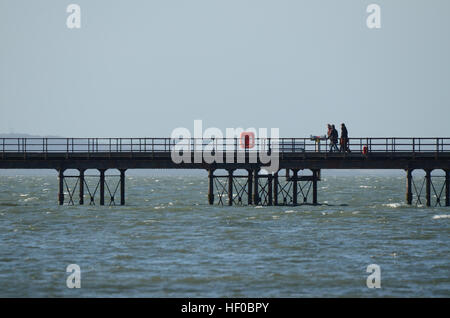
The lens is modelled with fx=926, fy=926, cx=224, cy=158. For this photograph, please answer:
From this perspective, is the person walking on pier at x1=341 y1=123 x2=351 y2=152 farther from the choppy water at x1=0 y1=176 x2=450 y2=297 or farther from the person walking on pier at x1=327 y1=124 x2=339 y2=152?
the choppy water at x1=0 y1=176 x2=450 y2=297

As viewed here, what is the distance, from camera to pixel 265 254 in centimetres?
3947

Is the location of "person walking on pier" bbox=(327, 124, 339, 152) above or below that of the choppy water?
above

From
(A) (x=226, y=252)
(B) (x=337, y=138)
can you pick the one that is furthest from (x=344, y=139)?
(A) (x=226, y=252)

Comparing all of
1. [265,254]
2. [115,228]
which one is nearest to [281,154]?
[115,228]

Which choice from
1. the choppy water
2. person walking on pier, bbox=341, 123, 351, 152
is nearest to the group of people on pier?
person walking on pier, bbox=341, 123, 351, 152

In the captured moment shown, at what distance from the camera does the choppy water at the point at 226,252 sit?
1232 inches

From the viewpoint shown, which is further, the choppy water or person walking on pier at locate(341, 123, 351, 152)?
person walking on pier at locate(341, 123, 351, 152)

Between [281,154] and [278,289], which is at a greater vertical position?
[281,154]

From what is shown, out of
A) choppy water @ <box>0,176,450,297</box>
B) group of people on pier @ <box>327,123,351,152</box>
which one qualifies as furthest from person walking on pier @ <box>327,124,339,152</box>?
choppy water @ <box>0,176,450,297</box>

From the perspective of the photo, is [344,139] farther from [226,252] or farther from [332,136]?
[226,252]

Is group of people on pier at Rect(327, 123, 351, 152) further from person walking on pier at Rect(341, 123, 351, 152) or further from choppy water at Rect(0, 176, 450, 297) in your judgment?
choppy water at Rect(0, 176, 450, 297)

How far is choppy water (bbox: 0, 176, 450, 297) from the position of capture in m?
31.3
